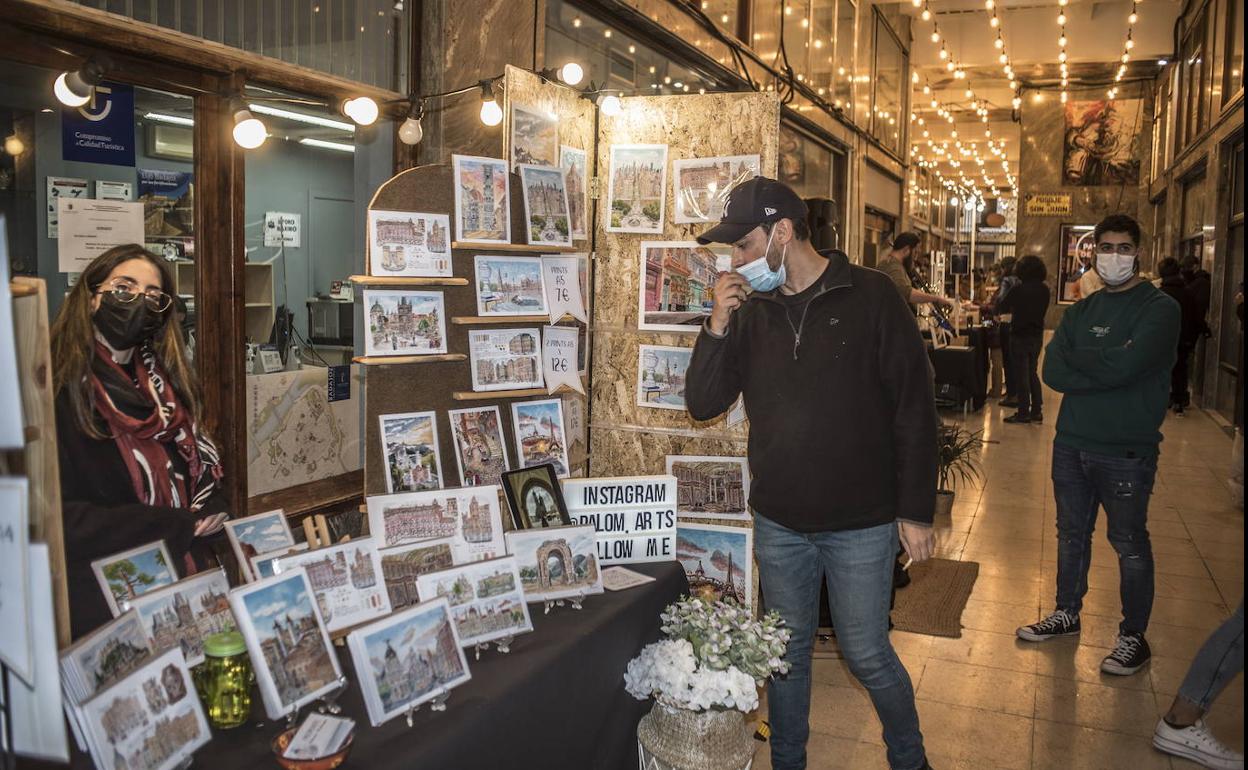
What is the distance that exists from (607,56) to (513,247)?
112 inches

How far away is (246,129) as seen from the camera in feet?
11.2

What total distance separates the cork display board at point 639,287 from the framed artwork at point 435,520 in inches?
64.8

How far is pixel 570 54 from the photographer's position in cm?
562

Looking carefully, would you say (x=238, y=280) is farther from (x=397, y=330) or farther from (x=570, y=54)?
(x=570, y=54)

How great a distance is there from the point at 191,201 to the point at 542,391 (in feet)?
4.93

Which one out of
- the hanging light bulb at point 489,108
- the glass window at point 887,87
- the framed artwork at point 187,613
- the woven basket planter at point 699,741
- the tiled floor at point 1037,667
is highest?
the glass window at point 887,87

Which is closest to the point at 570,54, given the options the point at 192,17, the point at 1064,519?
the point at 192,17

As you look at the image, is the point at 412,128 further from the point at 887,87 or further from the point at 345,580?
the point at 887,87

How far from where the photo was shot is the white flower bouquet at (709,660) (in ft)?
7.91

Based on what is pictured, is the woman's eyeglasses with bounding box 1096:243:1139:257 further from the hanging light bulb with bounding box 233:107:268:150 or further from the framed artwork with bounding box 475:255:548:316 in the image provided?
the hanging light bulb with bounding box 233:107:268:150

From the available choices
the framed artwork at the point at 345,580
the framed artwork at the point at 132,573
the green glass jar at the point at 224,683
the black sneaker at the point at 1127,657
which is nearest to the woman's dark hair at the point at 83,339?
the framed artwork at the point at 132,573

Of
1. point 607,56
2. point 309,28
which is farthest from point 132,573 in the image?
point 607,56

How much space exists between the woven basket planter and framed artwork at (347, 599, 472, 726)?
65 cm

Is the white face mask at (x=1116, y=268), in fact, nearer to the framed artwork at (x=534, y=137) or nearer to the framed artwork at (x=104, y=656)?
the framed artwork at (x=534, y=137)
